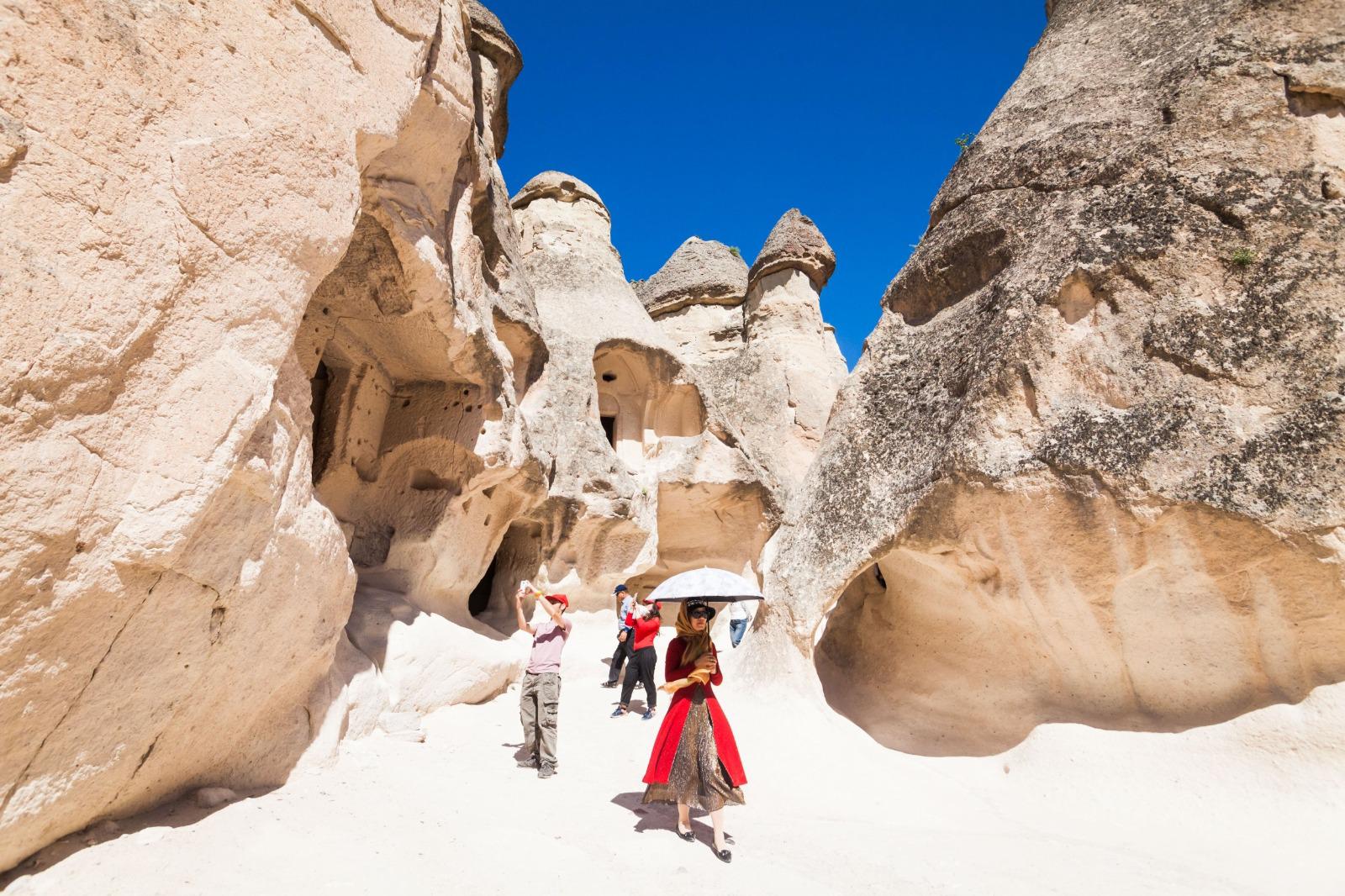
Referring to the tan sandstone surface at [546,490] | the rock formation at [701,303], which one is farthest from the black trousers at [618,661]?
the rock formation at [701,303]

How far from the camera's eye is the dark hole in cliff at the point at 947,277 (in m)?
5.92

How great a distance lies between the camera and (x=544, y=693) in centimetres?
450

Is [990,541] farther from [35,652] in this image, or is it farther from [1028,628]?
[35,652]

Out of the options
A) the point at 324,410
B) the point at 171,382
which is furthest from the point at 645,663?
the point at 171,382

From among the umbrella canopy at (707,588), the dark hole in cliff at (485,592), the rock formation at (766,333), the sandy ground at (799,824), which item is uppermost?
the rock formation at (766,333)

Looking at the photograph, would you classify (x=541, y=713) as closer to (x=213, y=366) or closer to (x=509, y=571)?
(x=213, y=366)

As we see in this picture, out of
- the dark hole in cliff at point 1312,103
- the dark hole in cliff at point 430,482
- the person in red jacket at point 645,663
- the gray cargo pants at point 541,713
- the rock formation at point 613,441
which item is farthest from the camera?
the rock formation at point 613,441

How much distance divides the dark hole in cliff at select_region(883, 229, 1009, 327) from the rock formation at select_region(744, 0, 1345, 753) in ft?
0.07

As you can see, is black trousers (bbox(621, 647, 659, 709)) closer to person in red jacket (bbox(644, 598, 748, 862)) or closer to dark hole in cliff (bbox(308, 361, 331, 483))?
person in red jacket (bbox(644, 598, 748, 862))

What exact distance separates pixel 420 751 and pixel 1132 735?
14.0 ft

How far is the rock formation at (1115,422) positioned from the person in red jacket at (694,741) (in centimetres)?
221

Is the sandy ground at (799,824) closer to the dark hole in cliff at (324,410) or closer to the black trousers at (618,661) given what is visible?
the black trousers at (618,661)

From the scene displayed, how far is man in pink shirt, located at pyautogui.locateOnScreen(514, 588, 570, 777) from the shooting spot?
175 inches

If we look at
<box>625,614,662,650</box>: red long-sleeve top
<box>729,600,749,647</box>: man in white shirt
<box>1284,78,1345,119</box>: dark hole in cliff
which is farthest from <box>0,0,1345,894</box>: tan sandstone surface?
<box>729,600,749,647</box>: man in white shirt
